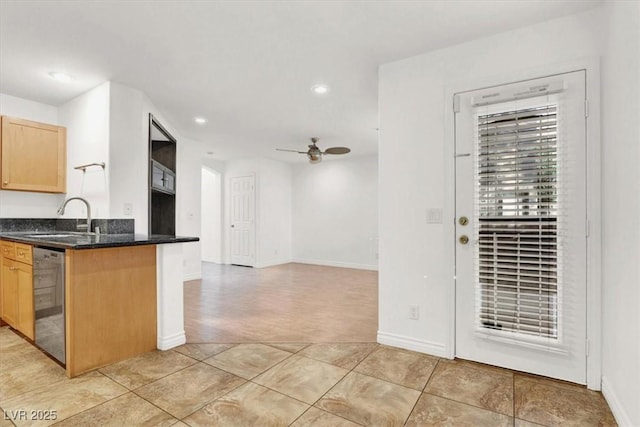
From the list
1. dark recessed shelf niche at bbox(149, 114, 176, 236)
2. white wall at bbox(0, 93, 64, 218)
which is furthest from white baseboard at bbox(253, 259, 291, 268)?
white wall at bbox(0, 93, 64, 218)

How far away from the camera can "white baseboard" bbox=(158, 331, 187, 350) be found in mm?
2783

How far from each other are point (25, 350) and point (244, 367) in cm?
191

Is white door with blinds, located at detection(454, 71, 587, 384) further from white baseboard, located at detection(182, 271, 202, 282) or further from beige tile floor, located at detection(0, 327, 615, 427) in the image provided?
white baseboard, located at detection(182, 271, 202, 282)

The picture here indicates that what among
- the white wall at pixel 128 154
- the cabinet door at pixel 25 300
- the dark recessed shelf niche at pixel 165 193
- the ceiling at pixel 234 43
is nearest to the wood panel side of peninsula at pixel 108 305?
the cabinet door at pixel 25 300

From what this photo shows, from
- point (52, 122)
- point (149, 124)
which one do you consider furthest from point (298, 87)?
point (52, 122)

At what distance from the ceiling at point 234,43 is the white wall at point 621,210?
533 millimetres

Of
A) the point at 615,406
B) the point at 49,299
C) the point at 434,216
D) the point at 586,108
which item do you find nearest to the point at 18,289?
the point at 49,299

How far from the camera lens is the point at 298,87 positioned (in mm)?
3551

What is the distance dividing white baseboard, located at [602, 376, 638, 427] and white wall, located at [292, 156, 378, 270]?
5014mm

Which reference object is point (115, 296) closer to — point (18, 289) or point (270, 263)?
point (18, 289)

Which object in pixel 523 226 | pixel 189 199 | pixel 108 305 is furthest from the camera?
pixel 189 199

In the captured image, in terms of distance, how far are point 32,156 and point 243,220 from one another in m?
4.25

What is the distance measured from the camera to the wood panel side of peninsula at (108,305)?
232 cm

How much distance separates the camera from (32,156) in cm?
361
